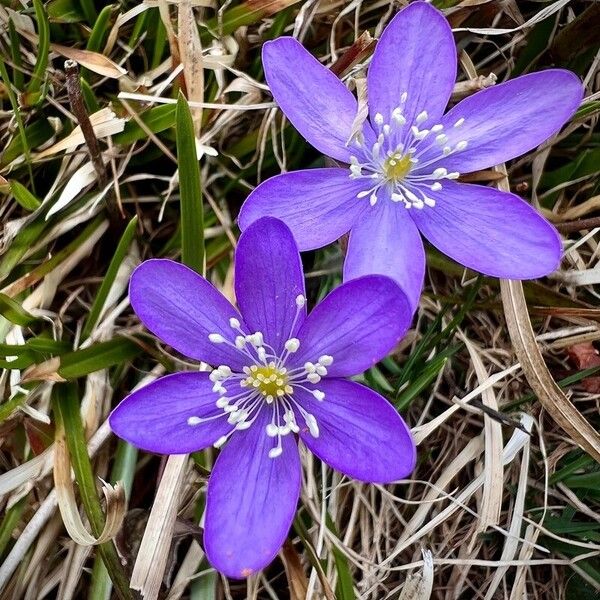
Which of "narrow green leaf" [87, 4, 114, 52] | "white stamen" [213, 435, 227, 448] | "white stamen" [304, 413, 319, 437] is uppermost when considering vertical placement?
"narrow green leaf" [87, 4, 114, 52]

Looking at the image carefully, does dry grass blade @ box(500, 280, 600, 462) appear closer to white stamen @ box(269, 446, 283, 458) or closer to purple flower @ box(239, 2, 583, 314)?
purple flower @ box(239, 2, 583, 314)

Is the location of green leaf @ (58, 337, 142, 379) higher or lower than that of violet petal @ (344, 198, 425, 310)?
lower

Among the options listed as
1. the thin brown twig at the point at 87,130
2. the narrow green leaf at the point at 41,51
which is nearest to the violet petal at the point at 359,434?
the thin brown twig at the point at 87,130

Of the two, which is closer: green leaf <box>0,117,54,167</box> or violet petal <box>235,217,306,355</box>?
violet petal <box>235,217,306,355</box>

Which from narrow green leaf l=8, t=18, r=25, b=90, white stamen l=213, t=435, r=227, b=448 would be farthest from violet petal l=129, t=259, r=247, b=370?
narrow green leaf l=8, t=18, r=25, b=90

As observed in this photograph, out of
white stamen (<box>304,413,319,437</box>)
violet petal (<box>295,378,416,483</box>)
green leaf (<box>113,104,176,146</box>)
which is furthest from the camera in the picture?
green leaf (<box>113,104,176,146</box>)

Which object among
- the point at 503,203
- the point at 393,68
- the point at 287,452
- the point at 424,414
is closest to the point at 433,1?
the point at 393,68

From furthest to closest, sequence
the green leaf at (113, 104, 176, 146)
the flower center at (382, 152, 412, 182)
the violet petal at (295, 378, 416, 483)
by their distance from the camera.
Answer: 1. the green leaf at (113, 104, 176, 146)
2. the flower center at (382, 152, 412, 182)
3. the violet petal at (295, 378, 416, 483)

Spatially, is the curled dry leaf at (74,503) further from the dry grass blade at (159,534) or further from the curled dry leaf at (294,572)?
the curled dry leaf at (294,572)
